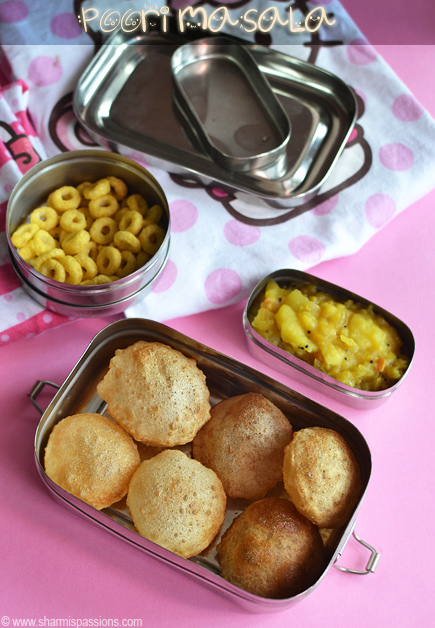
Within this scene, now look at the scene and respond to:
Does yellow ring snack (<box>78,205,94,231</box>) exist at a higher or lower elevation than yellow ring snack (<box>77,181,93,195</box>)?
lower

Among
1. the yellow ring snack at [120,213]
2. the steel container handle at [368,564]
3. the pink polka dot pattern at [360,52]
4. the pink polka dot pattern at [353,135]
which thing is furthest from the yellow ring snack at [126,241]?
the pink polka dot pattern at [360,52]

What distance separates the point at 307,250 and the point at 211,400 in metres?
0.61

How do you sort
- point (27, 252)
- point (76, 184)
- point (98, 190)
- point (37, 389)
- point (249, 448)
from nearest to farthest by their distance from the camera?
point (249, 448)
point (37, 389)
point (27, 252)
point (98, 190)
point (76, 184)

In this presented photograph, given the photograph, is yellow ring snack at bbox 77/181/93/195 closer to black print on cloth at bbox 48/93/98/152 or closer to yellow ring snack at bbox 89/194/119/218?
yellow ring snack at bbox 89/194/119/218

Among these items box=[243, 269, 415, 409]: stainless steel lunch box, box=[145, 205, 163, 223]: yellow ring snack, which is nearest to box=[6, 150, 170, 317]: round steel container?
box=[145, 205, 163, 223]: yellow ring snack

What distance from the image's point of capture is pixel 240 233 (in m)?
2.04

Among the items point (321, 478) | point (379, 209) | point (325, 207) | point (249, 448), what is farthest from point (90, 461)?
point (379, 209)

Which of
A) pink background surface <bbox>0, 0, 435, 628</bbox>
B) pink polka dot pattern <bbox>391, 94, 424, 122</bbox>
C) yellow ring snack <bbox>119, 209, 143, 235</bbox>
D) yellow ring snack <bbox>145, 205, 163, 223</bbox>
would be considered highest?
pink polka dot pattern <bbox>391, 94, 424, 122</bbox>

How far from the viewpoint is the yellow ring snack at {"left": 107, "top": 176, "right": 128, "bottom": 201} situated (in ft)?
6.41

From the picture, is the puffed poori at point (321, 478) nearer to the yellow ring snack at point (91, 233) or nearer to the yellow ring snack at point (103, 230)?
the yellow ring snack at point (91, 233)

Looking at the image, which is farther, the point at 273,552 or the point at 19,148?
the point at 19,148

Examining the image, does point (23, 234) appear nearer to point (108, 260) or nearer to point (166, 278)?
point (108, 260)

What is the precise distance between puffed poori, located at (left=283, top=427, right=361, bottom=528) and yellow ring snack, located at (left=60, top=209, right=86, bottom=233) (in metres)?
0.92

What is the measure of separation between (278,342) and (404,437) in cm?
49
